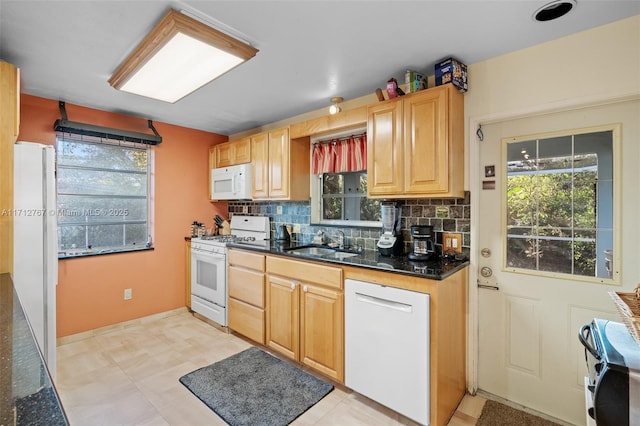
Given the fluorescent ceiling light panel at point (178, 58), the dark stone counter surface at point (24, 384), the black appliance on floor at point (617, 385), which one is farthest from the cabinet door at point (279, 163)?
Answer: the black appliance on floor at point (617, 385)

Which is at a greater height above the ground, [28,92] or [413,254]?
[28,92]

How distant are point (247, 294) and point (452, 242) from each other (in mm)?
1946

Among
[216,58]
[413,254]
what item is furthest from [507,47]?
[216,58]

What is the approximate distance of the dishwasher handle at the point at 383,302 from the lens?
1.84 meters

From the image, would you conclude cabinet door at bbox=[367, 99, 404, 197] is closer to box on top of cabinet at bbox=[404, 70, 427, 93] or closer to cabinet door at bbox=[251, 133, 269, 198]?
box on top of cabinet at bbox=[404, 70, 427, 93]

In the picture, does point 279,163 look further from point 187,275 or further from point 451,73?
point 187,275

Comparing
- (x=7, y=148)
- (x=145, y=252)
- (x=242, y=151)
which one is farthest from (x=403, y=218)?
(x=145, y=252)

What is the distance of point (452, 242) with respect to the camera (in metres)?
2.26

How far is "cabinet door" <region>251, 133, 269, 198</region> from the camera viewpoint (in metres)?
3.34

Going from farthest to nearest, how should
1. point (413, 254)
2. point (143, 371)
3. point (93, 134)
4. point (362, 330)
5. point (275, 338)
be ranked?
point (93, 134) < point (275, 338) < point (143, 371) < point (413, 254) < point (362, 330)

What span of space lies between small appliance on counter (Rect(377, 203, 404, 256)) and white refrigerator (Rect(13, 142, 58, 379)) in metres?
2.43

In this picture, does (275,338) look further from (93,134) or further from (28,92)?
(28,92)

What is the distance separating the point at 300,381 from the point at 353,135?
2184 mm

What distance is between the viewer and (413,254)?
2.24 m
